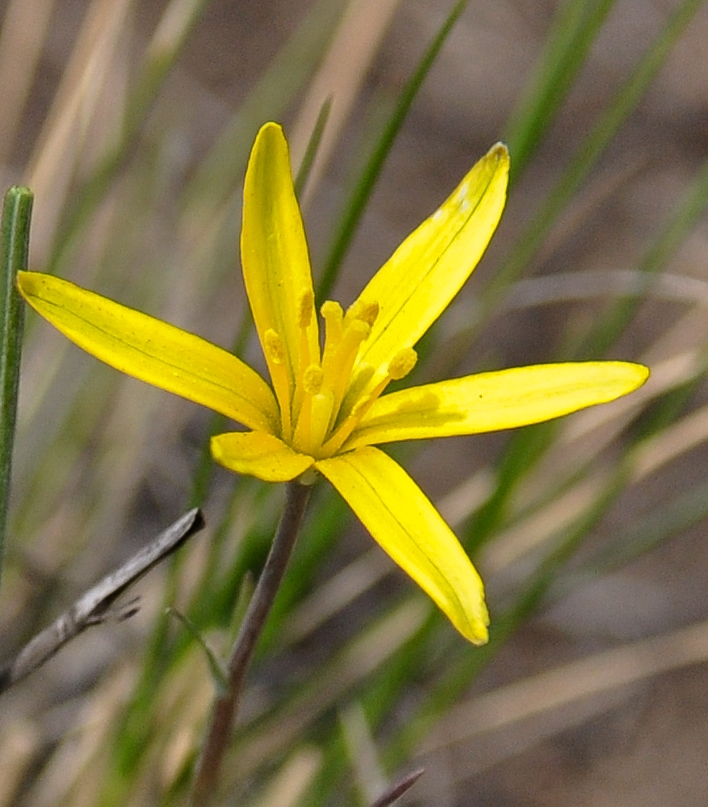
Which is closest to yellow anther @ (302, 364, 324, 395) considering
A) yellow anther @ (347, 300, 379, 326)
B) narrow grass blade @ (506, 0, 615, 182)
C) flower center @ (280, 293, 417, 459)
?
flower center @ (280, 293, 417, 459)

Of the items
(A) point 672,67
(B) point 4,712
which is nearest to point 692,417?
(B) point 4,712

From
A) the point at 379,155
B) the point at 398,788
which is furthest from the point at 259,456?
the point at 379,155

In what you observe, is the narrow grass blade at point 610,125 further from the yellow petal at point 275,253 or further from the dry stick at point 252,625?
the dry stick at point 252,625

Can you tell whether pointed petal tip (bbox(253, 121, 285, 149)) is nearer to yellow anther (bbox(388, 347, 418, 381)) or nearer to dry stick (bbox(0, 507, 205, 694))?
yellow anther (bbox(388, 347, 418, 381))

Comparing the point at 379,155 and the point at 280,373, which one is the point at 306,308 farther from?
the point at 379,155

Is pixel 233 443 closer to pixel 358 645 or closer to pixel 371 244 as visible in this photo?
pixel 358 645

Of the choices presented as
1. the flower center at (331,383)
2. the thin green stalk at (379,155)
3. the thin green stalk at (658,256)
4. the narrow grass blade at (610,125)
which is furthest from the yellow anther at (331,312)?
the thin green stalk at (658,256)
